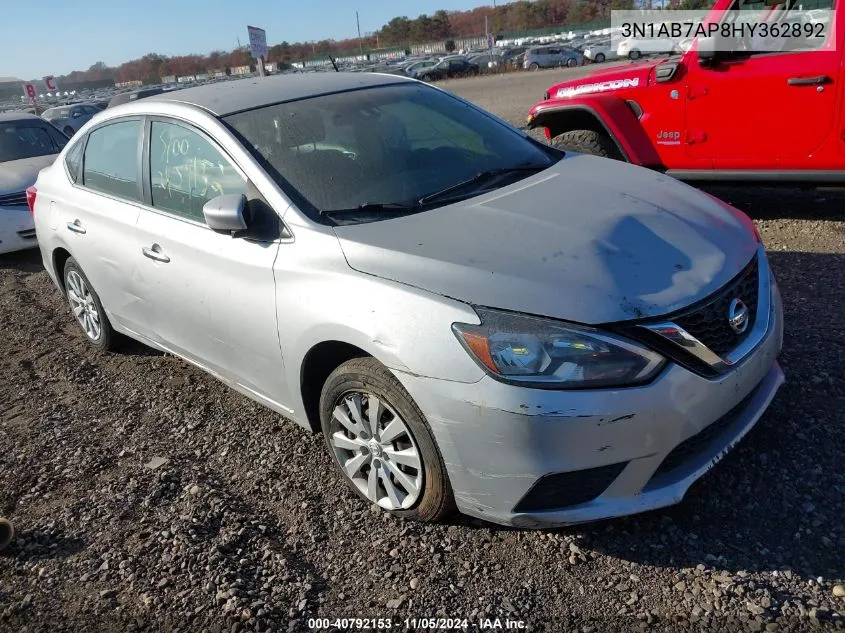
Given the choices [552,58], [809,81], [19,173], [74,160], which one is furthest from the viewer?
[552,58]

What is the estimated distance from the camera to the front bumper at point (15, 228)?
25.6ft

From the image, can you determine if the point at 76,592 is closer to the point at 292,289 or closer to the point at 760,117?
the point at 292,289

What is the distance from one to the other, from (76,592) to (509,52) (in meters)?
55.6

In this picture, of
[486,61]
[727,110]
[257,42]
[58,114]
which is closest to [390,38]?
[486,61]

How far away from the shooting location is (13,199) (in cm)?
788

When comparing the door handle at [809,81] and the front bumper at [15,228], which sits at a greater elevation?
the door handle at [809,81]

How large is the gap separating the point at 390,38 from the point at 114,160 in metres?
117

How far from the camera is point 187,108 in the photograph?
3.54m

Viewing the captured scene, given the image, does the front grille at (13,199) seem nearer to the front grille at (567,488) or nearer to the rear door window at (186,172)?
the rear door window at (186,172)

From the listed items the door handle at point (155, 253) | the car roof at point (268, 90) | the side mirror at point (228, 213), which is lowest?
the door handle at point (155, 253)

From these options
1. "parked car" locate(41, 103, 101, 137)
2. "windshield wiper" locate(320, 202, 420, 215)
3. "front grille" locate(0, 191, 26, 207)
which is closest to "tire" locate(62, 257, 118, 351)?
"windshield wiper" locate(320, 202, 420, 215)

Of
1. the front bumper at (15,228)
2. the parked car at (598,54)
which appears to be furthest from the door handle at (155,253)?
the parked car at (598,54)

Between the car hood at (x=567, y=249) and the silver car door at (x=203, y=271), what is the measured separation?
Answer: 23.2 inches

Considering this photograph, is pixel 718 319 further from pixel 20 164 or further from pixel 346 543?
pixel 20 164
